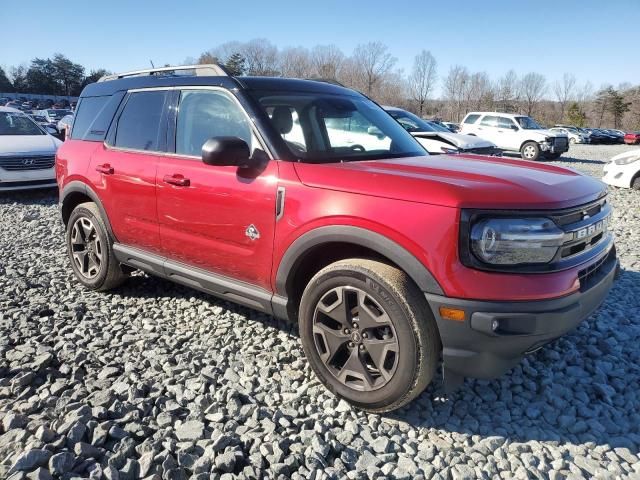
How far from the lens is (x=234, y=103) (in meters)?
3.14

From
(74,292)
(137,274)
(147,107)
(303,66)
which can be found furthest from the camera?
(303,66)

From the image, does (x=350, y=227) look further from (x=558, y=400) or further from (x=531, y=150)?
(x=531, y=150)

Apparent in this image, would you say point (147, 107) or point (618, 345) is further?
point (147, 107)

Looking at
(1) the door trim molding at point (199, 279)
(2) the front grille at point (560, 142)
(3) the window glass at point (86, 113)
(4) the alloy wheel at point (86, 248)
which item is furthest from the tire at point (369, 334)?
(2) the front grille at point (560, 142)

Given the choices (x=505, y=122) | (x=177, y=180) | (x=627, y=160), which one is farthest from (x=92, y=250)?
(x=505, y=122)

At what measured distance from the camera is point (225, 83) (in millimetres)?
3230

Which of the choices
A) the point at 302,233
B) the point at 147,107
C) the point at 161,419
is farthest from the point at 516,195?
the point at 147,107

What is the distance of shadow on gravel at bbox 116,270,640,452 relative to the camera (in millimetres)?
2568

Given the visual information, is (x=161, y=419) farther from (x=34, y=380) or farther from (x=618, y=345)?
(x=618, y=345)

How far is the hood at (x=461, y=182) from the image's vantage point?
7.30ft

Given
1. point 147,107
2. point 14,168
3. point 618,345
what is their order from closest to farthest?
point 618,345, point 147,107, point 14,168

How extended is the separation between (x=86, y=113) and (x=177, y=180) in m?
1.89

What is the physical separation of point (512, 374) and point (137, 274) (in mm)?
3635

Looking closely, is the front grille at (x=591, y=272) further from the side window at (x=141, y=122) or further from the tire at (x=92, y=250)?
the tire at (x=92, y=250)
